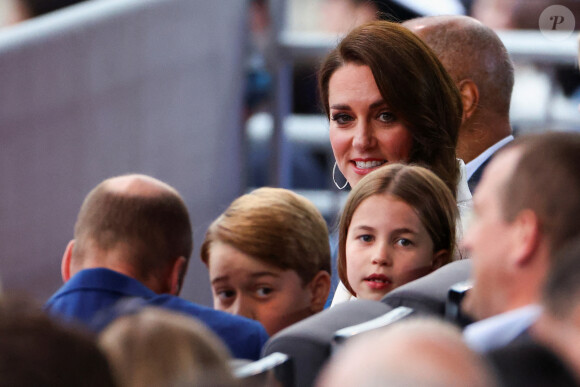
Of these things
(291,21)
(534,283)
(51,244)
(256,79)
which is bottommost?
(51,244)

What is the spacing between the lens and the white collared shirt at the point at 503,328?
1.15 meters

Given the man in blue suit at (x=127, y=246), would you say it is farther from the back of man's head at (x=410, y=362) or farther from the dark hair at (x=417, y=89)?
the back of man's head at (x=410, y=362)

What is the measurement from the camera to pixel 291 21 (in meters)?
5.30

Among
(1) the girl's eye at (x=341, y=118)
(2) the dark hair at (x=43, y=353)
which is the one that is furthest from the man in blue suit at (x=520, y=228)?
(1) the girl's eye at (x=341, y=118)

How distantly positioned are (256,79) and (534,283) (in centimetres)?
448

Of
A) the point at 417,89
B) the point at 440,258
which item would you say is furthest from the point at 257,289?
the point at 417,89

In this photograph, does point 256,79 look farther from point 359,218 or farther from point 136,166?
point 359,218

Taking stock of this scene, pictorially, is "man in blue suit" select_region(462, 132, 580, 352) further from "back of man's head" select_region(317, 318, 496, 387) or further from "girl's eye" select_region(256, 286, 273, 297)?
"girl's eye" select_region(256, 286, 273, 297)

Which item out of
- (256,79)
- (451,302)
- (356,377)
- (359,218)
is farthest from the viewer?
(256,79)

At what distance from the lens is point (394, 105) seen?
224cm

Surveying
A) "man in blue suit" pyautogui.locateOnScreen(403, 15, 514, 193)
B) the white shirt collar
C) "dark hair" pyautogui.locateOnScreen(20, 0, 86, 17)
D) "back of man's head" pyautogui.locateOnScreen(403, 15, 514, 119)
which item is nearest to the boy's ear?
the white shirt collar

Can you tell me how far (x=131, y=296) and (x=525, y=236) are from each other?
2.79 feet

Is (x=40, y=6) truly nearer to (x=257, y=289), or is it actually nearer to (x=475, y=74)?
(x=475, y=74)

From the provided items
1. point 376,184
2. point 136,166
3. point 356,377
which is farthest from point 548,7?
point 356,377
